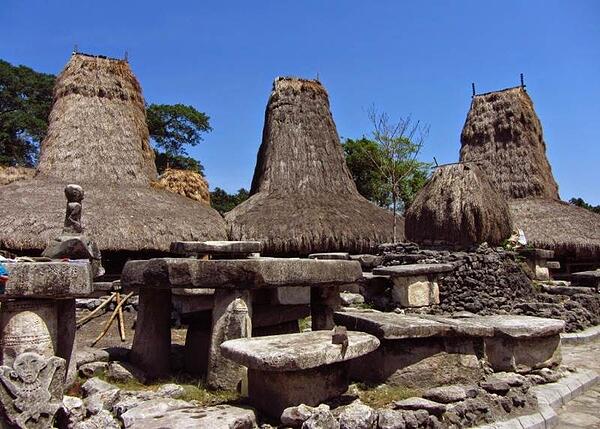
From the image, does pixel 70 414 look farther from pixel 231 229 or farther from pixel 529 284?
pixel 231 229

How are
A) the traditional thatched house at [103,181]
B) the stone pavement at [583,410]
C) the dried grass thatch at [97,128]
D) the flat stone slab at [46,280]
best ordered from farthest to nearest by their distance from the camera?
the dried grass thatch at [97,128], the traditional thatched house at [103,181], the stone pavement at [583,410], the flat stone slab at [46,280]

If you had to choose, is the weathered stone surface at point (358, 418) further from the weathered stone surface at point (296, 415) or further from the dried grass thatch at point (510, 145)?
the dried grass thatch at point (510, 145)

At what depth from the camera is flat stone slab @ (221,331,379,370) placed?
13.6 feet

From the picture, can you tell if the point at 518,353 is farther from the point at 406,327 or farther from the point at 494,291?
the point at 494,291

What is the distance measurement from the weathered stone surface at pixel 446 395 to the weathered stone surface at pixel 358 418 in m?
0.81

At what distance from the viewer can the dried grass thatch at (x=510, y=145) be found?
21250 millimetres

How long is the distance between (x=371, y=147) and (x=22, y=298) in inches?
1118

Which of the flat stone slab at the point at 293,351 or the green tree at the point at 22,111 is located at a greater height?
the green tree at the point at 22,111

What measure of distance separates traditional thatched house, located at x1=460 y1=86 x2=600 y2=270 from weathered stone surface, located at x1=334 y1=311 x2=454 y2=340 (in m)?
15.5

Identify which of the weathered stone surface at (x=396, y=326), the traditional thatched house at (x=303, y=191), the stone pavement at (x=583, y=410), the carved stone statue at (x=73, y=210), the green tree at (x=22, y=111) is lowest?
Result: the stone pavement at (x=583, y=410)

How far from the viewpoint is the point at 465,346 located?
18.8 ft

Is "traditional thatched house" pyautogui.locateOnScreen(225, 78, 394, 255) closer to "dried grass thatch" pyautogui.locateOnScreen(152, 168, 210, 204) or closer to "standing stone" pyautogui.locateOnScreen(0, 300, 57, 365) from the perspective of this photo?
"dried grass thatch" pyautogui.locateOnScreen(152, 168, 210, 204)

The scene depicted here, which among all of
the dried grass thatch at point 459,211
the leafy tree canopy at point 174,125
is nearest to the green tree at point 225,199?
the leafy tree canopy at point 174,125

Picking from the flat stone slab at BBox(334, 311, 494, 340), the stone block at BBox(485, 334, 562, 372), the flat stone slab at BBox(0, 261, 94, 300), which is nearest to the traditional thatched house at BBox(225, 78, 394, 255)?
the stone block at BBox(485, 334, 562, 372)
